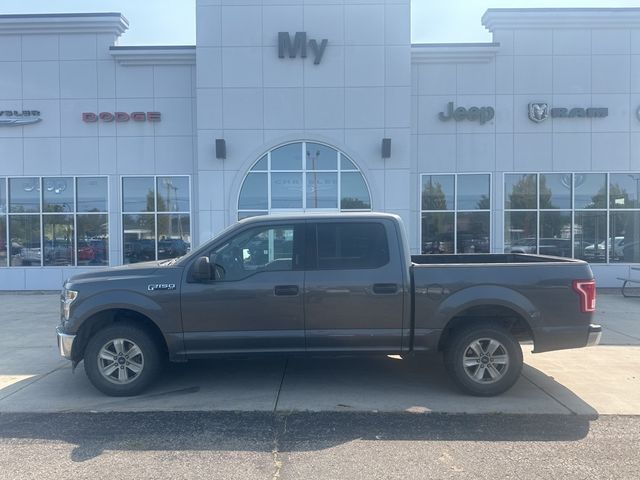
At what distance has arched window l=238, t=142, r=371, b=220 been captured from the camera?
14.9 meters

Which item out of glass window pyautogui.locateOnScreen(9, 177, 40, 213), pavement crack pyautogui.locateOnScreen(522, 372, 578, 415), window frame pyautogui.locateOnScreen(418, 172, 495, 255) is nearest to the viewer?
pavement crack pyautogui.locateOnScreen(522, 372, 578, 415)

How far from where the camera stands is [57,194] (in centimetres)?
1577

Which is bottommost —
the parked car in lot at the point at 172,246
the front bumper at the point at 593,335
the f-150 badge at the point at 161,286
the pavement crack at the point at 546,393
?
the pavement crack at the point at 546,393

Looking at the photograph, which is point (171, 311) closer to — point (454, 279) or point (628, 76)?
point (454, 279)

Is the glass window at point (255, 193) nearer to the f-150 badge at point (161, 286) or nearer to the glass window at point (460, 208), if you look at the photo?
the glass window at point (460, 208)

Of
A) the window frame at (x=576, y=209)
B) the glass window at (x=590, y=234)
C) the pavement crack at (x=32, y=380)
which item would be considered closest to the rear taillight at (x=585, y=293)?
the pavement crack at (x=32, y=380)

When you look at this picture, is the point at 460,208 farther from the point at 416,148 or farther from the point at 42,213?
the point at 42,213

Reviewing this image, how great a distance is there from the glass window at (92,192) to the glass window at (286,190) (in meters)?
4.95

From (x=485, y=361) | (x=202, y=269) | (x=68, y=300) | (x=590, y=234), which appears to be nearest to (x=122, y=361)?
(x=68, y=300)

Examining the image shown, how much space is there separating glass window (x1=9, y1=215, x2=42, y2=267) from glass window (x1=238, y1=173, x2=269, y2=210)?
6151 millimetres

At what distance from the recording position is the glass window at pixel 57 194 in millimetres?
15742

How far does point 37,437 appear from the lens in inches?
194

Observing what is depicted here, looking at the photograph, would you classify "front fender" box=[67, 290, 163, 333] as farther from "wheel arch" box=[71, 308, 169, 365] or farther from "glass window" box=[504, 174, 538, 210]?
"glass window" box=[504, 174, 538, 210]

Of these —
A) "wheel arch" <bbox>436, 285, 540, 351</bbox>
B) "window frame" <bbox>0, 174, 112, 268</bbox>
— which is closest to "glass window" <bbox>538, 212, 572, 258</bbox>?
"wheel arch" <bbox>436, 285, 540, 351</bbox>
